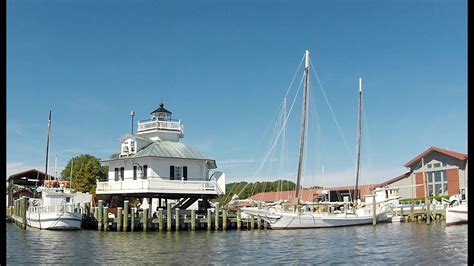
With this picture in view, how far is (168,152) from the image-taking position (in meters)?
36.8

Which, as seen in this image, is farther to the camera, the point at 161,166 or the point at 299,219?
the point at 161,166

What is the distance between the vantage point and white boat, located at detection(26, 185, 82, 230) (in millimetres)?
32344

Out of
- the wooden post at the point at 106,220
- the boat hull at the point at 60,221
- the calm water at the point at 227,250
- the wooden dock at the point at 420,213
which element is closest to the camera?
the calm water at the point at 227,250

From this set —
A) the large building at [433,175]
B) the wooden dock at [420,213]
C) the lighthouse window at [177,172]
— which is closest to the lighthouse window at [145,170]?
the lighthouse window at [177,172]

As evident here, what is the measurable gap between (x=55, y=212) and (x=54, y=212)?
6 centimetres

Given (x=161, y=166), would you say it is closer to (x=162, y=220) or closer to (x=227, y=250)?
(x=162, y=220)

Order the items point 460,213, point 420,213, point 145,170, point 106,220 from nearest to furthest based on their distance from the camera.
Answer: point 460,213 < point 106,220 < point 145,170 < point 420,213

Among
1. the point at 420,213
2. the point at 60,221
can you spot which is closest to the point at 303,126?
the point at 420,213

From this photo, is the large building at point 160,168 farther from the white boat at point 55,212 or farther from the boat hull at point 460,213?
the boat hull at point 460,213

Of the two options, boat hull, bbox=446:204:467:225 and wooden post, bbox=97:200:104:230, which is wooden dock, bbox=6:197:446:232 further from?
boat hull, bbox=446:204:467:225

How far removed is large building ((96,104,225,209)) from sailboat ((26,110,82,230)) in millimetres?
3441

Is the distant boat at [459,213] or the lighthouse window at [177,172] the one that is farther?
the lighthouse window at [177,172]

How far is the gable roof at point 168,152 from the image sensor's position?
119 feet

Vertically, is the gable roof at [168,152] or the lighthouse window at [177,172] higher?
the gable roof at [168,152]
